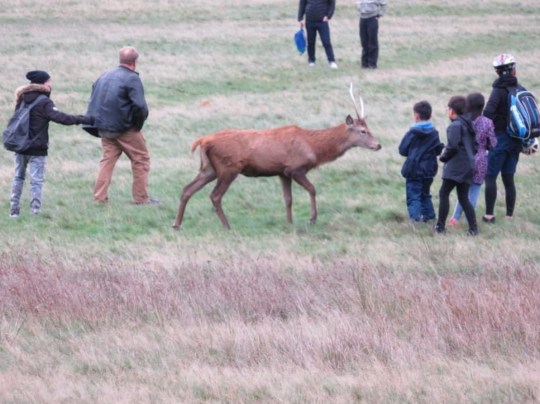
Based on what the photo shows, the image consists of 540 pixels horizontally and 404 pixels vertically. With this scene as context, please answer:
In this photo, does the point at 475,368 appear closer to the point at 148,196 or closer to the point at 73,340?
the point at 73,340

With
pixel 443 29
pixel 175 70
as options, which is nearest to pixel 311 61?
pixel 175 70

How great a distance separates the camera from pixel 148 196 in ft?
44.1

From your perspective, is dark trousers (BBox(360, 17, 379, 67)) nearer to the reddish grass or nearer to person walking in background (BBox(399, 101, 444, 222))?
person walking in background (BBox(399, 101, 444, 222))

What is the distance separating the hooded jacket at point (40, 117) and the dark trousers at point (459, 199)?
4.13 meters

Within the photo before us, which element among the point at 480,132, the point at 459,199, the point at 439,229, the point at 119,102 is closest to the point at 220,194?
the point at 119,102

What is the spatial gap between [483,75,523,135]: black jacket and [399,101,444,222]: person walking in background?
24.4 inches

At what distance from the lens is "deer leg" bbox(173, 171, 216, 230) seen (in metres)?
12.3

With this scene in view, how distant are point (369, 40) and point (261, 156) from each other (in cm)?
1140

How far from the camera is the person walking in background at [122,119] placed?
1295 cm

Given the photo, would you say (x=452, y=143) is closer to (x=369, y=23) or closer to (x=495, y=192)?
(x=495, y=192)

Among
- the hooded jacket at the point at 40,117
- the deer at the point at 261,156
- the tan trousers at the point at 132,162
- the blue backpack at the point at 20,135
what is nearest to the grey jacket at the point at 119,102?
the tan trousers at the point at 132,162

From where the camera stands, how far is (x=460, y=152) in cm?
1133

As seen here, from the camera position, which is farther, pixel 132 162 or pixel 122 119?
pixel 132 162

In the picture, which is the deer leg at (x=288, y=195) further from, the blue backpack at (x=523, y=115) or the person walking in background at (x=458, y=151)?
the blue backpack at (x=523, y=115)
